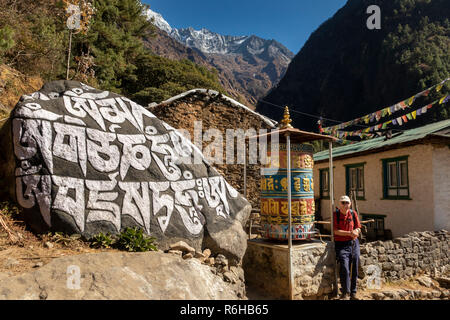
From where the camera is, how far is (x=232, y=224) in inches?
230

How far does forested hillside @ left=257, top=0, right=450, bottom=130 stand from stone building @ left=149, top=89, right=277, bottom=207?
2942cm

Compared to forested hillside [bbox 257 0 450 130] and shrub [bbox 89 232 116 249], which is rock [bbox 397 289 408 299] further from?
forested hillside [bbox 257 0 450 130]

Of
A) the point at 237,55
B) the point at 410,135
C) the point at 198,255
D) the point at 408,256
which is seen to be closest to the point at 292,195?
the point at 198,255

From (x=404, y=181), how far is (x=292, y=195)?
640 centimetres

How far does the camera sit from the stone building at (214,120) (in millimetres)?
10984

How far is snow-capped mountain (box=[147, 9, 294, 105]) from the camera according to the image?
100000 millimetres

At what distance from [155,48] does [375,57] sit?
58942mm

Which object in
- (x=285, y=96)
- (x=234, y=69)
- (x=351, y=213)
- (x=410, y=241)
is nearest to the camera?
(x=351, y=213)

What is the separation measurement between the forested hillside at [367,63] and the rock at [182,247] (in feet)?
118

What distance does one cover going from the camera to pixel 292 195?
22.3ft

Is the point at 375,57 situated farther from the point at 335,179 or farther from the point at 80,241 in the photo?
the point at 80,241

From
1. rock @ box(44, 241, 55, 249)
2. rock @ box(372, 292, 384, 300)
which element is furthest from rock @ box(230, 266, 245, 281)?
rock @ box(372, 292, 384, 300)

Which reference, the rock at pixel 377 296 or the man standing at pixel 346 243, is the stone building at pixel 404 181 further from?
the man standing at pixel 346 243

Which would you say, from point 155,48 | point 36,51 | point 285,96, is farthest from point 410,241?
point 155,48
